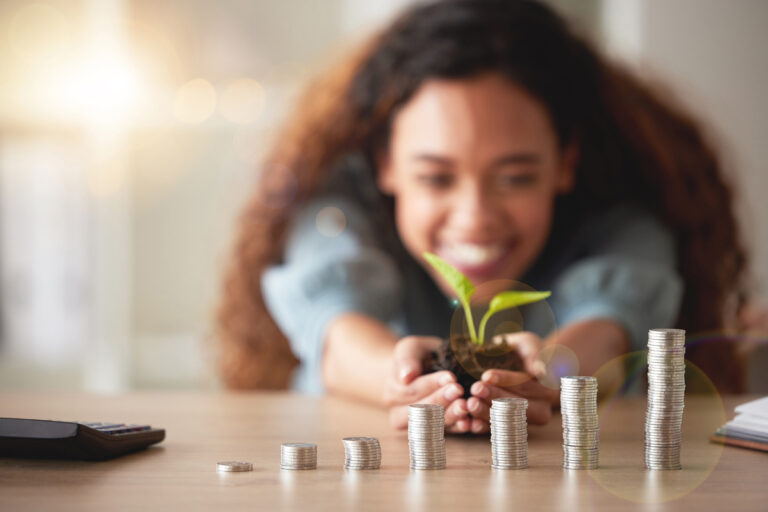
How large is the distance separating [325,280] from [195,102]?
5.41 ft

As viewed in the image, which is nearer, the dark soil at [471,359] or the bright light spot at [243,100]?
the dark soil at [471,359]

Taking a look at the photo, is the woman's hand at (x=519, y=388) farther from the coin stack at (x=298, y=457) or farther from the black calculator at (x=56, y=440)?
the black calculator at (x=56, y=440)

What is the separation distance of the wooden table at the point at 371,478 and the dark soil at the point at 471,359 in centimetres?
7

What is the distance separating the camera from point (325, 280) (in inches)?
57.3

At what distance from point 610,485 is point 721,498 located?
0.08 metres

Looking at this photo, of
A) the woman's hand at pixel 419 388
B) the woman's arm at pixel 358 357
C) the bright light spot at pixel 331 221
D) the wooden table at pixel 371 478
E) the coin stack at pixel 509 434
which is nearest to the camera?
the wooden table at pixel 371 478

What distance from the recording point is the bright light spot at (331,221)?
160 cm

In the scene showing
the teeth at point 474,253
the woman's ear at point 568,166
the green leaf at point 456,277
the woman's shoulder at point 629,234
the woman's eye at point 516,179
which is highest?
the woman's ear at point 568,166

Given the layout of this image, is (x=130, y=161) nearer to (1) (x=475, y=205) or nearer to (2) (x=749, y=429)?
(1) (x=475, y=205)

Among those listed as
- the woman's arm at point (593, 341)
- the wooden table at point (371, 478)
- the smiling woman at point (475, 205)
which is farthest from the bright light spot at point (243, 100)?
the wooden table at point (371, 478)

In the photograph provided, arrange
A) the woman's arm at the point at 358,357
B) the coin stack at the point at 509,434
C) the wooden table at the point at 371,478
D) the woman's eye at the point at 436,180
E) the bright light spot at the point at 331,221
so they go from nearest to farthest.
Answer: the wooden table at the point at 371,478 < the coin stack at the point at 509,434 < the woman's arm at the point at 358,357 < the woman's eye at the point at 436,180 < the bright light spot at the point at 331,221

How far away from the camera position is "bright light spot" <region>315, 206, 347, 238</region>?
1598mm

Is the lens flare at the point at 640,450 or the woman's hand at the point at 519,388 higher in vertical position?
the woman's hand at the point at 519,388

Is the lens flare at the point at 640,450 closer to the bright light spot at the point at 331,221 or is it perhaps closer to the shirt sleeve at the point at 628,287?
the shirt sleeve at the point at 628,287
